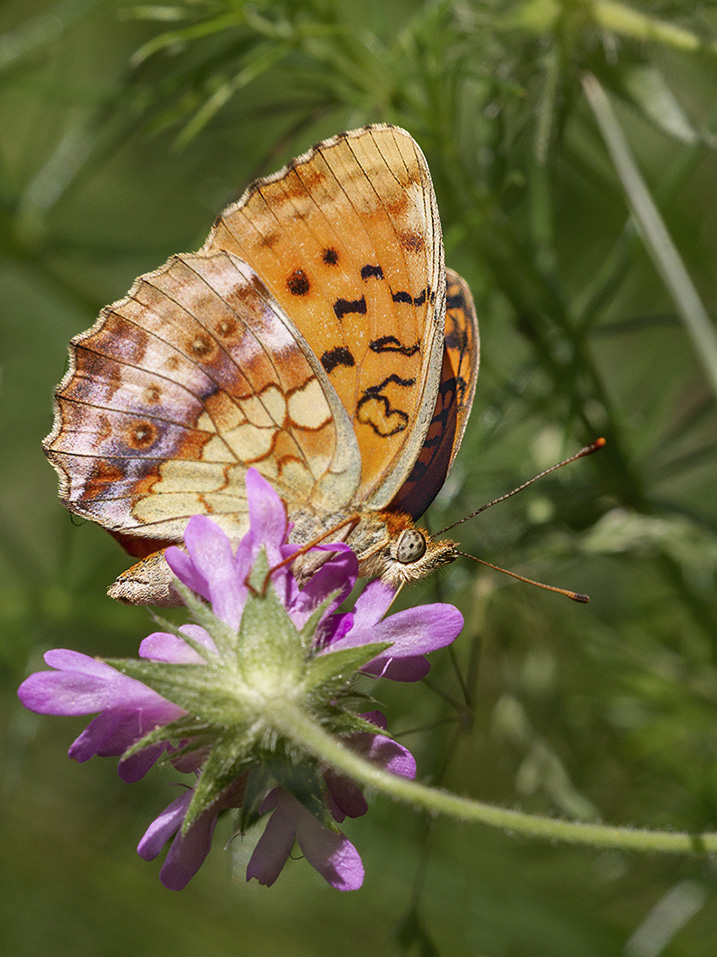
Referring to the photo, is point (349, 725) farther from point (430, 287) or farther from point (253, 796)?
point (430, 287)

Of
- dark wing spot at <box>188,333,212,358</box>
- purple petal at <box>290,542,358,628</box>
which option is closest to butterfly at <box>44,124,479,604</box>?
dark wing spot at <box>188,333,212,358</box>

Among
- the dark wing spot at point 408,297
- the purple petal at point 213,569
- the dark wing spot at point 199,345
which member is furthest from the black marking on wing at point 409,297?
the purple petal at point 213,569

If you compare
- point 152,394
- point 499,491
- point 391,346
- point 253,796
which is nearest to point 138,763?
point 253,796

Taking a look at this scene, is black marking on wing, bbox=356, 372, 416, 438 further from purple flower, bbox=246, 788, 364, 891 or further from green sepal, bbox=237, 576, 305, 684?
purple flower, bbox=246, 788, 364, 891

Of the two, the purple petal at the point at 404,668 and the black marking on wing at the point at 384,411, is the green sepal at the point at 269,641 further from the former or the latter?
the black marking on wing at the point at 384,411

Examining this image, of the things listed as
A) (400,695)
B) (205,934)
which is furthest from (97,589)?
(205,934)

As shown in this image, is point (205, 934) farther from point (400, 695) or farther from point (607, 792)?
point (607, 792)
